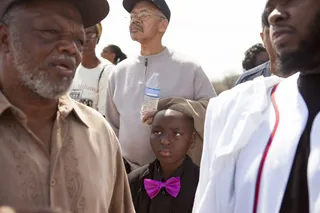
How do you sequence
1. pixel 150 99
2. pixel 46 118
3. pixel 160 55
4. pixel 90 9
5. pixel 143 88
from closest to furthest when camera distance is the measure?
Answer: pixel 46 118 < pixel 90 9 < pixel 150 99 < pixel 143 88 < pixel 160 55

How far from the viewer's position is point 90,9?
247cm

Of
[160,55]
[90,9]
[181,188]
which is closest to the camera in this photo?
[90,9]

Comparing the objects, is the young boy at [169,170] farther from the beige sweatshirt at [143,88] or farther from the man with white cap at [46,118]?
the man with white cap at [46,118]

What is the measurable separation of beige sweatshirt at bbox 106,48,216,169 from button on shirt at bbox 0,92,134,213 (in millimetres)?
1725

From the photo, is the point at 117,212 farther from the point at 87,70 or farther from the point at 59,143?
the point at 87,70

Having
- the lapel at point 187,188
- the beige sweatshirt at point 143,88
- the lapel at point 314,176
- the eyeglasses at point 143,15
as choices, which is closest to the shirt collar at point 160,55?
the beige sweatshirt at point 143,88

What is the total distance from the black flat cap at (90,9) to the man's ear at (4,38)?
0.05 meters

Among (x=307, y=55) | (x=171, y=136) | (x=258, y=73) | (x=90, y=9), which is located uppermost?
(x=90, y=9)

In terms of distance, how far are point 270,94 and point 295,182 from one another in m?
0.46

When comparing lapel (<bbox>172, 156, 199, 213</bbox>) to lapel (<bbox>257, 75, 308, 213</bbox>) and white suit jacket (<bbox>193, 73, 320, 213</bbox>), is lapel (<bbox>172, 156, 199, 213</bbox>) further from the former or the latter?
lapel (<bbox>257, 75, 308, 213</bbox>)

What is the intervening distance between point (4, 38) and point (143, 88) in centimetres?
200

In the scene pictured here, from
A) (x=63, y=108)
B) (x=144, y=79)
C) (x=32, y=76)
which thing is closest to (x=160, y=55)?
(x=144, y=79)

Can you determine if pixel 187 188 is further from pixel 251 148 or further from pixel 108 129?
pixel 251 148

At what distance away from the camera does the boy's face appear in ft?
13.3
